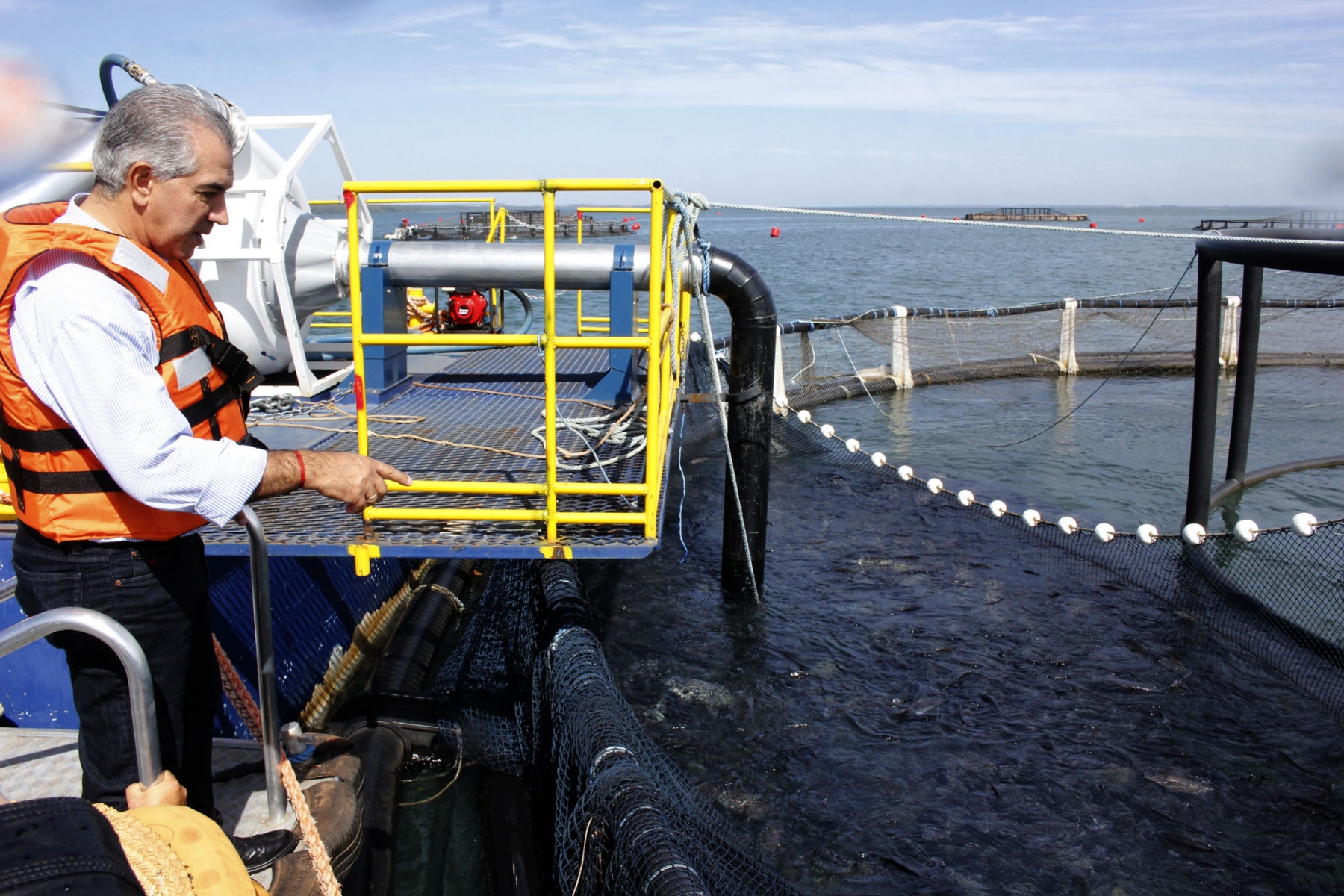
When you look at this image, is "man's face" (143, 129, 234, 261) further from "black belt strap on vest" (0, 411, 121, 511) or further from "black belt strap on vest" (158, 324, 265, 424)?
"black belt strap on vest" (0, 411, 121, 511)

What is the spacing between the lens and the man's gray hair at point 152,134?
6.98ft

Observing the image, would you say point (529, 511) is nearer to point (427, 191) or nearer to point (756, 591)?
point (427, 191)

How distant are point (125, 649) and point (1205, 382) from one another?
7.08 m

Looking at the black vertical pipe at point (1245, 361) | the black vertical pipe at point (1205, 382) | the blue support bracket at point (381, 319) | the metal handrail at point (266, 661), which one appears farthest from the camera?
the black vertical pipe at point (1245, 361)

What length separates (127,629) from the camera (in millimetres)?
2254

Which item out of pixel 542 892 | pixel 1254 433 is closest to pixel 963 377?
pixel 1254 433

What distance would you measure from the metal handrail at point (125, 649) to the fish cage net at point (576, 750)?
130 centimetres

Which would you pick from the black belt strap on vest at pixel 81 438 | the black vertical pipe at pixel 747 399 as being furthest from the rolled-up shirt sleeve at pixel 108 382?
the black vertical pipe at pixel 747 399

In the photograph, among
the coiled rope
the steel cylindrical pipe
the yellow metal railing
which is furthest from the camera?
the steel cylindrical pipe

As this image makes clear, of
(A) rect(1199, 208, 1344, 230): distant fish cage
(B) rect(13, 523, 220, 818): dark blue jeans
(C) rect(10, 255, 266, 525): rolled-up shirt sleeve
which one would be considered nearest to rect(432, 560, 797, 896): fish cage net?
(B) rect(13, 523, 220, 818): dark blue jeans

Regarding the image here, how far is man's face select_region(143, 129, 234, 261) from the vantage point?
7.16 ft

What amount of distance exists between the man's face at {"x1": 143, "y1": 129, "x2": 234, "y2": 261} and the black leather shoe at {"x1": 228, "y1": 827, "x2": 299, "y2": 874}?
1.60 meters

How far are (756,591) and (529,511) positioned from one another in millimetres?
2869

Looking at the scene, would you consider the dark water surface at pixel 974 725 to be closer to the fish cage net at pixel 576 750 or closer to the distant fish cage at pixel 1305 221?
the fish cage net at pixel 576 750
